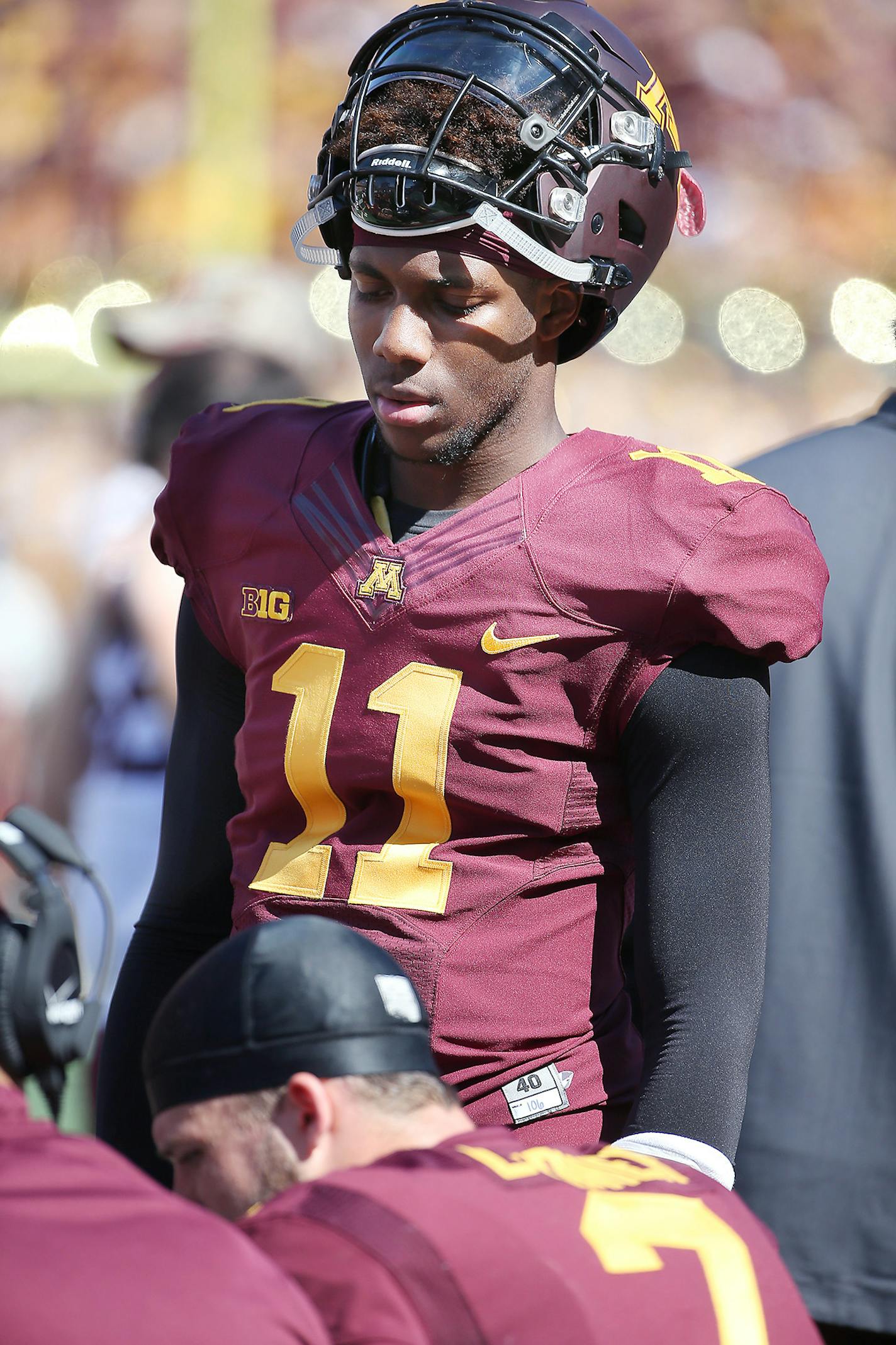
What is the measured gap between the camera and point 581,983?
1.62 m

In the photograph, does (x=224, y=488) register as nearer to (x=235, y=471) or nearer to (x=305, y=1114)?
(x=235, y=471)

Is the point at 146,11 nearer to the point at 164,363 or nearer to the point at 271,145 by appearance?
the point at 271,145

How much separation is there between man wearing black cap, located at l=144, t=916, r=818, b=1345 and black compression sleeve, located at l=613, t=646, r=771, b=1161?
183mm

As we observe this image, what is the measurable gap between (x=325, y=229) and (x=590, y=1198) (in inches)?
42.8

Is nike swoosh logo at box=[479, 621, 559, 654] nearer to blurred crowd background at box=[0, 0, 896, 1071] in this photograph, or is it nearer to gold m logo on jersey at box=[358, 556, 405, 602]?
gold m logo on jersey at box=[358, 556, 405, 602]

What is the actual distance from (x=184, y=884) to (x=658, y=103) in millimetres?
982

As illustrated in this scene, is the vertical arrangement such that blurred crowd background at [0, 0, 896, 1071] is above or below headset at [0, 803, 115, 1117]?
above

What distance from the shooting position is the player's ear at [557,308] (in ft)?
5.61

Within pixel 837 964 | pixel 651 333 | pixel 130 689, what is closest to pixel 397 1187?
pixel 837 964

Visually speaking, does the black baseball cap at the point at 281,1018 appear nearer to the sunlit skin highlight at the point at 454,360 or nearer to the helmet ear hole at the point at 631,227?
the sunlit skin highlight at the point at 454,360

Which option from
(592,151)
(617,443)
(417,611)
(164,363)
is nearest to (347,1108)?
(417,611)

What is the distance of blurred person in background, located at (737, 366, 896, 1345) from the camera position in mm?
2125

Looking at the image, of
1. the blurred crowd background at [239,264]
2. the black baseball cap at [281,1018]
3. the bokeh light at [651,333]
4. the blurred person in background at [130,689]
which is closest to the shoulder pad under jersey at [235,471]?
→ the black baseball cap at [281,1018]

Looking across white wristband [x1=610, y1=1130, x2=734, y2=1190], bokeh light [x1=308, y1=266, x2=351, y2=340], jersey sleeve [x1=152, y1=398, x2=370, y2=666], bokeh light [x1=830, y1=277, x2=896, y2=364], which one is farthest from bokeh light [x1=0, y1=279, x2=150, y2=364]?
white wristband [x1=610, y1=1130, x2=734, y2=1190]
